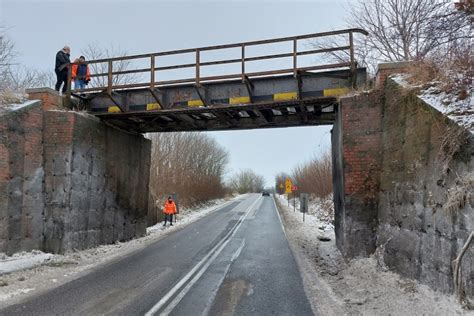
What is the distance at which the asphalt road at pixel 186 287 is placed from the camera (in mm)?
6312

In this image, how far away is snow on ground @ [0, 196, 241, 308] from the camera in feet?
24.6

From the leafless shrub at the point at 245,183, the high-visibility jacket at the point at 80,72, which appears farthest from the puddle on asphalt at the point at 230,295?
the leafless shrub at the point at 245,183

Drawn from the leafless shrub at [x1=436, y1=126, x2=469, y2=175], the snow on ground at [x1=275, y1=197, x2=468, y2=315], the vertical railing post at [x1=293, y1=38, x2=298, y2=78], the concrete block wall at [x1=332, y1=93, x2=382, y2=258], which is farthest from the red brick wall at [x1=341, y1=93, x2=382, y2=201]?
the leafless shrub at [x1=436, y1=126, x2=469, y2=175]

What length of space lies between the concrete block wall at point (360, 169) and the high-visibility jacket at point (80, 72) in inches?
367

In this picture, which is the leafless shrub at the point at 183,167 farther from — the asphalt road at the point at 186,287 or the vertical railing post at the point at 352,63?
the vertical railing post at the point at 352,63

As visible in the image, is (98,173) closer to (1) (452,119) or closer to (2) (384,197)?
(2) (384,197)

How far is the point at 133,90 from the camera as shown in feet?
45.0

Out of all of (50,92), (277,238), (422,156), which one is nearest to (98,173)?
(50,92)

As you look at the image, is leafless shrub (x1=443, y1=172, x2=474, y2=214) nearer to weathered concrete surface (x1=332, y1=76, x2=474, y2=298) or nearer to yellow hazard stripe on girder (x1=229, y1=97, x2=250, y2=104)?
weathered concrete surface (x1=332, y1=76, x2=474, y2=298)

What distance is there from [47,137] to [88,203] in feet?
8.33

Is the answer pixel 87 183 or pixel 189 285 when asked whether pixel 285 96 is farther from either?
pixel 87 183

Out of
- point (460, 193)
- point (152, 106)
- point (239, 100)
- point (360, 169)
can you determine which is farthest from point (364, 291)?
point (152, 106)

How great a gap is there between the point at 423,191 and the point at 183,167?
35.5 metres

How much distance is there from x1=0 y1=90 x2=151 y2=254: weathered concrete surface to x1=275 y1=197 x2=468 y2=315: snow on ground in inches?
281
